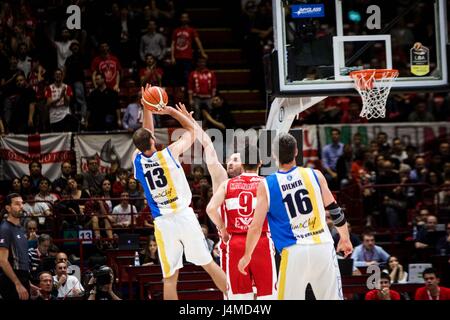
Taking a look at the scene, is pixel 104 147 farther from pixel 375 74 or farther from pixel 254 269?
pixel 254 269

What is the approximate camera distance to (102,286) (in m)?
14.8

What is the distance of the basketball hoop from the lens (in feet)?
46.9

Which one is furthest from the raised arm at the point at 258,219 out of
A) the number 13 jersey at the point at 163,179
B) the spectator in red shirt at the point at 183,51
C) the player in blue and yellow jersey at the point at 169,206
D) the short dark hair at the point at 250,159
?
the spectator in red shirt at the point at 183,51

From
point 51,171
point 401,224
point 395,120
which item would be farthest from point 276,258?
point 395,120

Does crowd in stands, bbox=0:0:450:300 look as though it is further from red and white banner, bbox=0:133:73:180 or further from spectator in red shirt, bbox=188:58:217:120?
red and white banner, bbox=0:133:73:180

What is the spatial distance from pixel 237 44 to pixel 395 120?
4.54 meters

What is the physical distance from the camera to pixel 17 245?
14281 millimetres

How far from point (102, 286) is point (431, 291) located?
4.55 metres

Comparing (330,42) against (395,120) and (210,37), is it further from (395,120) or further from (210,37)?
(210,37)

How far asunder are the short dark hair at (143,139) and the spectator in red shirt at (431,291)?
15.2 feet

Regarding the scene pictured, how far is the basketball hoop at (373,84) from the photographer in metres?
14.3

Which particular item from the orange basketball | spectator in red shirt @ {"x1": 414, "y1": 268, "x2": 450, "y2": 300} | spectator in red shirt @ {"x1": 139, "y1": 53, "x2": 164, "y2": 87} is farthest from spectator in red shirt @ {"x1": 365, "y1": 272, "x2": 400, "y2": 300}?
spectator in red shirt @ {"x1": 139, "y1": 53, "x2": 164, "y2": 87}

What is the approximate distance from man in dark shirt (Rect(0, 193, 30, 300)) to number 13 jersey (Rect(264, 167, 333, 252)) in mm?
4380

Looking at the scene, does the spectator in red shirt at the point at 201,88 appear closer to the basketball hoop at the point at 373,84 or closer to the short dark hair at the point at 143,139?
the basketball hoop at the point at 373,84
